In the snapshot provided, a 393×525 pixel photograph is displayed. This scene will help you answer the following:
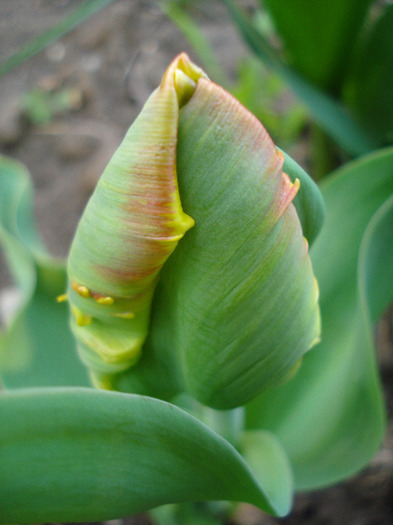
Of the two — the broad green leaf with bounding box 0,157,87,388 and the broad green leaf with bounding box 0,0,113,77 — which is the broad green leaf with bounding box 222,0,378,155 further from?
the broad green leaf with bounding box 0,157,87,388

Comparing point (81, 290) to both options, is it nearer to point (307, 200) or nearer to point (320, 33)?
point (307, 200)

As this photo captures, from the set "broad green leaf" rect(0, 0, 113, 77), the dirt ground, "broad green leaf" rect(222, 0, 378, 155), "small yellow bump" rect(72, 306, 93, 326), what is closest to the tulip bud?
"small yellow bump" rect(72, 306, 93, 326)

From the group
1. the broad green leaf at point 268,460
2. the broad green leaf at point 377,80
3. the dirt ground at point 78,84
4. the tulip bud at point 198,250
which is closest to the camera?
the tulip bud at point 198,250

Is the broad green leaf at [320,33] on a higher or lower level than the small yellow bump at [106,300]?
lower

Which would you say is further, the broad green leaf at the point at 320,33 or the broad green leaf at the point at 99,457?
the broad green leaf at the point at 320,33

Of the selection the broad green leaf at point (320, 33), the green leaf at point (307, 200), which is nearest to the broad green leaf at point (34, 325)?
the green leaf at point (307, 200)

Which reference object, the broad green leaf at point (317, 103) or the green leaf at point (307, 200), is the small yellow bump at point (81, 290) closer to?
the green leaf at point (307, 200)
